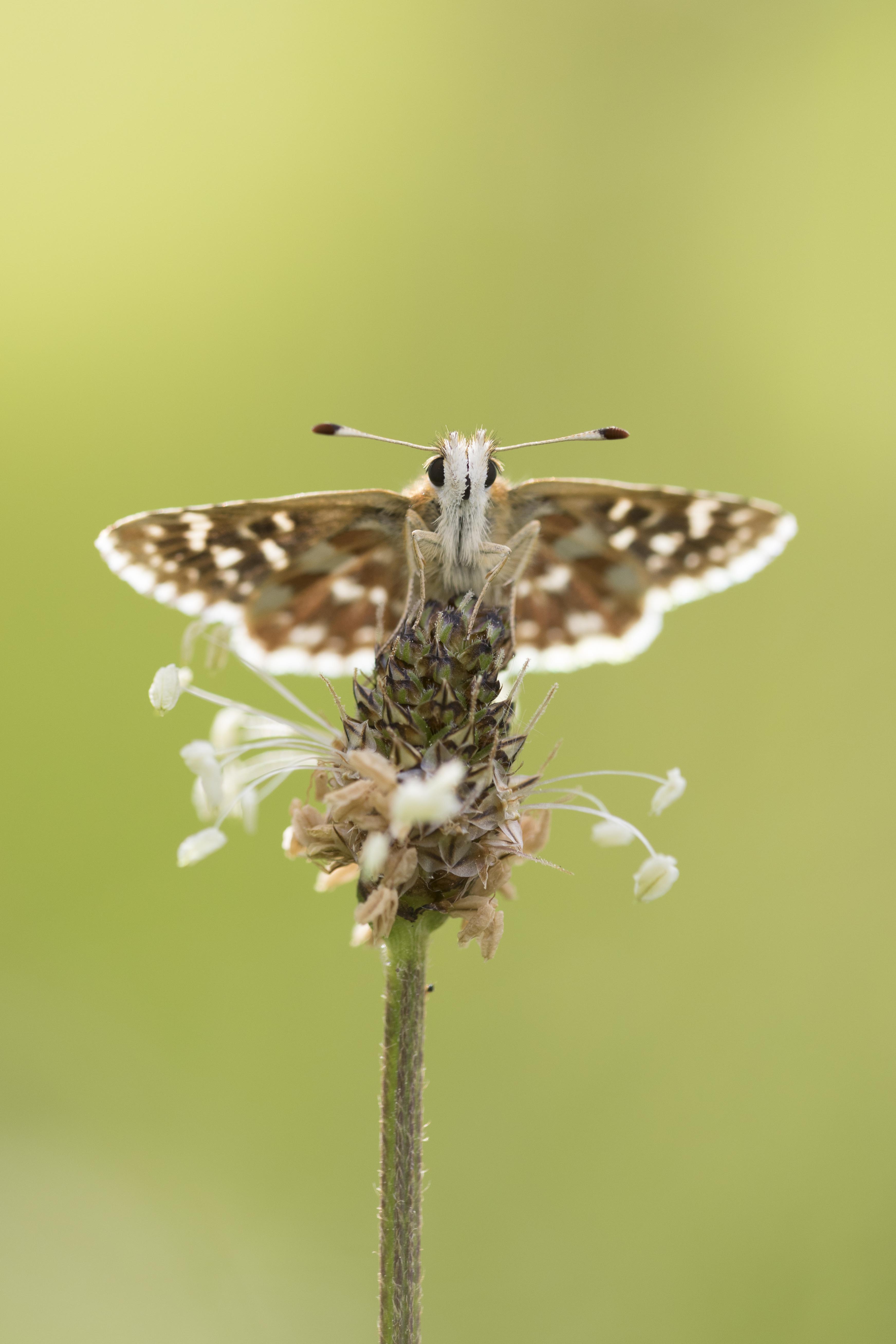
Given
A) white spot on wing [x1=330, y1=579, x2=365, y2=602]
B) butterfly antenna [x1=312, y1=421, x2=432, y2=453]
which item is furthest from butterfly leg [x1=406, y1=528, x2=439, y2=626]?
white spot on wing [x1=330, y1=579, x2=365, y2=602]

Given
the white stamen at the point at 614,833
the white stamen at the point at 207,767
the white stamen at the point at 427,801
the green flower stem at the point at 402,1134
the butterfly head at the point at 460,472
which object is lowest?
the green flower stem at the point at 402,1134

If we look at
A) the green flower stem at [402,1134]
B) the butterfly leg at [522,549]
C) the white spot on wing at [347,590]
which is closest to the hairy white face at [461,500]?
the butterfly leg at [522,549]

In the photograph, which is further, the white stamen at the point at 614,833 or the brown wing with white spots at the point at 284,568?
the brown wing with white spots at the point at 284,568

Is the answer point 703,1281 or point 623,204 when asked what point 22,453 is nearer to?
point 623,204

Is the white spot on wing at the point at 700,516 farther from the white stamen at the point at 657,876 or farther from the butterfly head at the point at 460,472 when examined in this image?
the white stamen at the point at 657,876

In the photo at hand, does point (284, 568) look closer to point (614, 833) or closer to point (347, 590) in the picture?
point (347, 590)
